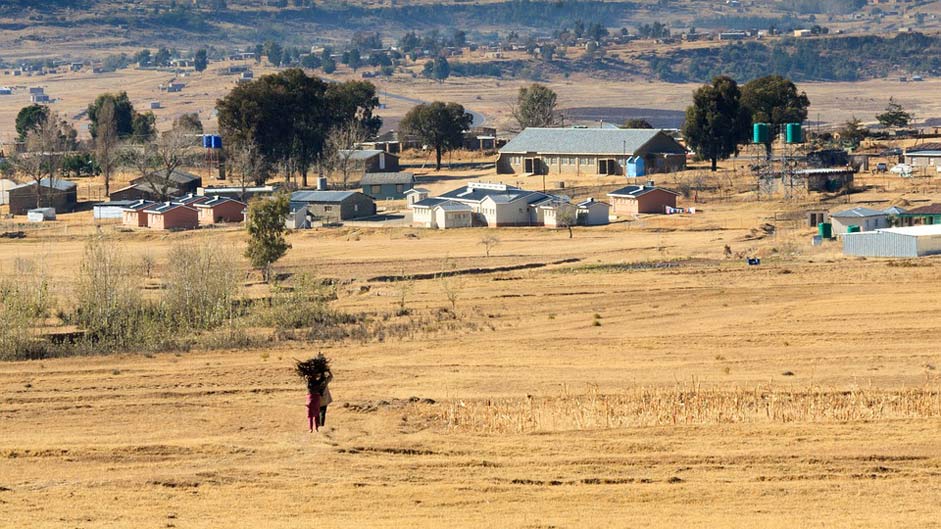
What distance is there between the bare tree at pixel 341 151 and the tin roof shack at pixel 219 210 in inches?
400

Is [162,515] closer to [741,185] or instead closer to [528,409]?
[528,409]

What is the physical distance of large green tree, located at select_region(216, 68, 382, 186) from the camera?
76438mm

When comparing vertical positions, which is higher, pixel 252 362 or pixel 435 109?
pixel 435 109

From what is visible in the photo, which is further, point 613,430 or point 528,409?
point 528,409

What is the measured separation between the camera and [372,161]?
8100 centimetres

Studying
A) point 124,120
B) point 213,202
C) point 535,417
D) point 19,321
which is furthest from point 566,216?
point 124,120

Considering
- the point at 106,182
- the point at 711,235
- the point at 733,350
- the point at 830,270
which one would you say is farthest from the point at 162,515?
the point at 106,182

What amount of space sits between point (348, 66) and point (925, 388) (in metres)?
178

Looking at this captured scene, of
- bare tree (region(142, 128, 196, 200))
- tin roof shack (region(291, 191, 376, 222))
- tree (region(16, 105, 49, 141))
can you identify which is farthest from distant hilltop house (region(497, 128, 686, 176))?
tree (region(16, 105, 49, 141))

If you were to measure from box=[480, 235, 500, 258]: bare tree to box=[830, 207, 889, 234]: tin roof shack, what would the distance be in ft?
37.7

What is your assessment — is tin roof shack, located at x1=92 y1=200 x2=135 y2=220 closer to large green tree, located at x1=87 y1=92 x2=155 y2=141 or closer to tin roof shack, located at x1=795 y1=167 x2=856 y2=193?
tin roof shack, located at x1=795 y1=167 x2=856 y2=193

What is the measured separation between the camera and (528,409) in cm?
2355

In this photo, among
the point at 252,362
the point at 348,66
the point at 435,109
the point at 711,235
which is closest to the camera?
the point at 252,362

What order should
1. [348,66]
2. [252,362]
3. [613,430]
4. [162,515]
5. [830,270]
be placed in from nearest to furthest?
[162,515] → [613,430] → [252,362] → [830,270] → [348,66]
